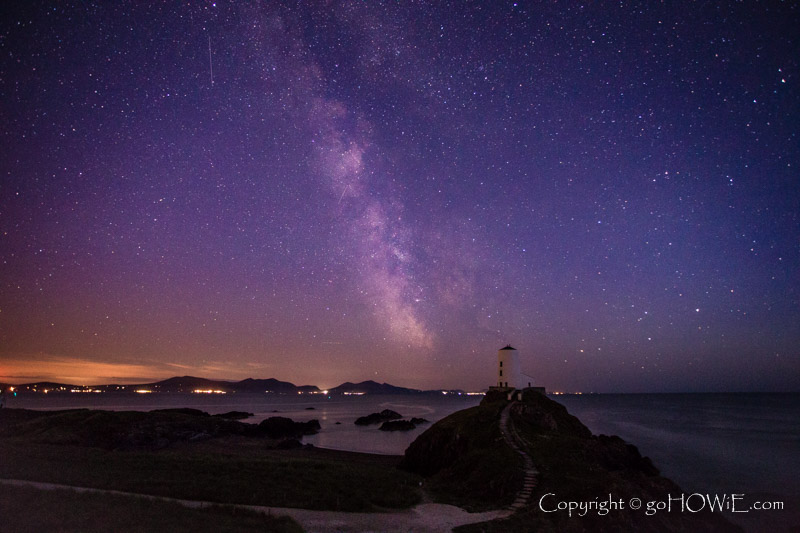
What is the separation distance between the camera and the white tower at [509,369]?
6034 centimetres

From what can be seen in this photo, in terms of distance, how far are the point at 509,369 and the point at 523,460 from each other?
35642 millimetres

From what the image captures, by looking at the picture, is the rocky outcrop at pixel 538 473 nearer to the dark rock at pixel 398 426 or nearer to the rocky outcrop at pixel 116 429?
the rocky outcrop at pixel 116 429

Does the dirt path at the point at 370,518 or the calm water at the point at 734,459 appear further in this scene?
the calm water at the point at 734,459

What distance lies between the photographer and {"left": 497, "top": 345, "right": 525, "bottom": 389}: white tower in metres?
60.3

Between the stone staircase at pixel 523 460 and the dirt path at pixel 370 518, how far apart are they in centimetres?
156

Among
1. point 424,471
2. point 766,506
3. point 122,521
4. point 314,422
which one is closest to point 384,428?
point 314,422

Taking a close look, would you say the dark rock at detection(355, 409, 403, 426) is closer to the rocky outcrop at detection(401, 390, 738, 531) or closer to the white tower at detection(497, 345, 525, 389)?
the white tower at detection(497, 345, 525, 389)

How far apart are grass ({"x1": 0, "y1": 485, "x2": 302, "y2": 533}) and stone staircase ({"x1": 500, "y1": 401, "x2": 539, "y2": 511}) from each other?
1082cm

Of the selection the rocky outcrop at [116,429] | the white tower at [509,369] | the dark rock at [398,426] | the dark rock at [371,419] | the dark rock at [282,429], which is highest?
the white tower at [509,369]

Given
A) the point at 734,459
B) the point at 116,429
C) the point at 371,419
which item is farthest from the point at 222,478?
the point at 371,419

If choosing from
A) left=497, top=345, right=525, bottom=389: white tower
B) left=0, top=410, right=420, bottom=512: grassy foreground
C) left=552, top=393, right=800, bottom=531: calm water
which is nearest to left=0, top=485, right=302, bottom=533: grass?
left=0, top=410, right=420, bottom=512: grassy foreground

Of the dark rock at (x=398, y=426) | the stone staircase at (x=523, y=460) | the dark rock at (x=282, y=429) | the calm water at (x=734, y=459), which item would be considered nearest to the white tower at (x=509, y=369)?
the calm water at (x=734, y=459)

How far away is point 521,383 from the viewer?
61.3 metres

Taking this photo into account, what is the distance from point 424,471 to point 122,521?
23.5 metres
